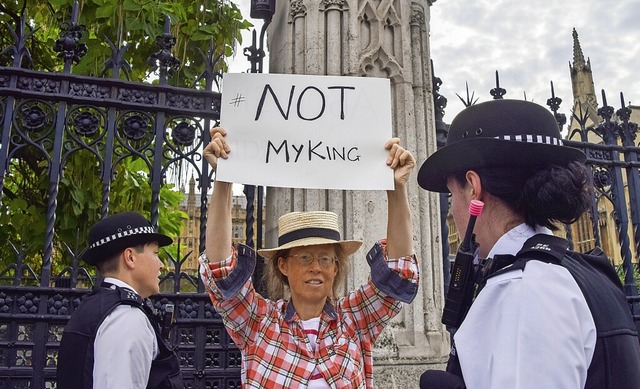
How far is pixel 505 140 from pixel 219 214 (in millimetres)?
1350

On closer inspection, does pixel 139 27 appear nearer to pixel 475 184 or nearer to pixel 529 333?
pixel 475 184

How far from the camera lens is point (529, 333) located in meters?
1.17

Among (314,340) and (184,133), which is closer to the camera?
(314,340)

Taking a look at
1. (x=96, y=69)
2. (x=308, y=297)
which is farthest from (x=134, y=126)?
(x=96, y=69)

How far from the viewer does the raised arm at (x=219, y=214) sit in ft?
7.68

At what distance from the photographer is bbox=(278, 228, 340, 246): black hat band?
243cm

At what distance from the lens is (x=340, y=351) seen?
2.25 m

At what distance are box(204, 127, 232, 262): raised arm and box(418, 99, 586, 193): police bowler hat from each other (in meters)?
1.10

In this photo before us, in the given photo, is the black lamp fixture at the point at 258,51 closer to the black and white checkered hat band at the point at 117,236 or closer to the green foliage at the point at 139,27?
the black and white checkered hat band at the point at 117,236

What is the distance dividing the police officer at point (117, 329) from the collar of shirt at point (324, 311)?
0.60 m

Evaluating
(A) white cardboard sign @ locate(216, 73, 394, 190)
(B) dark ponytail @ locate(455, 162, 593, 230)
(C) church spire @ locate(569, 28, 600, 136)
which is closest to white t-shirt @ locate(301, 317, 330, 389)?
(A) white cardboard sign @ locate(216, 73, 394, 190)

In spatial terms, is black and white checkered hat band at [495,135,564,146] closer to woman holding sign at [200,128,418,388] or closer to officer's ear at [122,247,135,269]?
woman holding sign at [200,128,418,388]

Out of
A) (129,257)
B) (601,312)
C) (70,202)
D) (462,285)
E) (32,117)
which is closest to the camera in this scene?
(601,312)

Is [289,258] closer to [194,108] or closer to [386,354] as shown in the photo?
[386,354]
